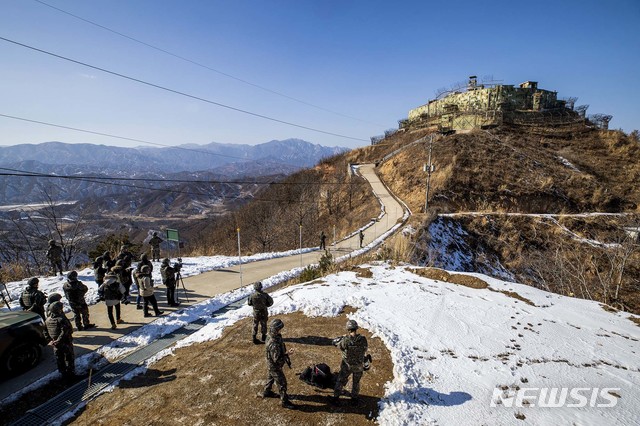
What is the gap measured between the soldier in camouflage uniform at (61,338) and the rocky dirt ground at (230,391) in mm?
1374

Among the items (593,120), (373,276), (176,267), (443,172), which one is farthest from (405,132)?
(176,267)

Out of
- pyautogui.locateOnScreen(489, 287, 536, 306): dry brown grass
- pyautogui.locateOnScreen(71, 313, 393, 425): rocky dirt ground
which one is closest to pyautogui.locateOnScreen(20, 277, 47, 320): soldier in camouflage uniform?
pyautogui.locateOnScreen(71, 313, 393, 425): rocky dirt ground

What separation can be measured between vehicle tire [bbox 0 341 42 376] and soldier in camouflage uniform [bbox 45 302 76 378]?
1239 millimetres

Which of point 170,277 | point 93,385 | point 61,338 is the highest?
point 170,277

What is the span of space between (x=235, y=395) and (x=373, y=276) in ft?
28.5

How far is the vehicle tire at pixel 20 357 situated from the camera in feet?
23.0

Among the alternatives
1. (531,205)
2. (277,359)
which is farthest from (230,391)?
(531,205)

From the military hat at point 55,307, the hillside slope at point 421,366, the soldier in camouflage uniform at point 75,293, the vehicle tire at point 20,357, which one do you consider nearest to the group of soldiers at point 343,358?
the hillside slope at point 421,366

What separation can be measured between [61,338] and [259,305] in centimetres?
457

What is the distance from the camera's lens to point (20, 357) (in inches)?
286

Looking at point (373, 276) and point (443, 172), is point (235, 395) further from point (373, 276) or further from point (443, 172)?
point (443, 172)

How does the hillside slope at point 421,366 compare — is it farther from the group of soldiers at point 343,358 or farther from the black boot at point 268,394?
the group of soldiers at point 343,358

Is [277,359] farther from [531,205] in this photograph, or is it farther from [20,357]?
[531,205]

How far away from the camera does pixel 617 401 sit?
588 cm
